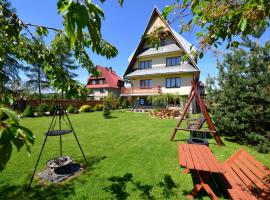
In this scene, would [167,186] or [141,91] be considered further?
[141,91]

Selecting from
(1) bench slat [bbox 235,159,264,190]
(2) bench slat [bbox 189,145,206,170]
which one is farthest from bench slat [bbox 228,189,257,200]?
(2) bench slat [bbox 189,145,206,170]

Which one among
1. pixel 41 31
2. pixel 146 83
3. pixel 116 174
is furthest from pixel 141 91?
pixel 41 31

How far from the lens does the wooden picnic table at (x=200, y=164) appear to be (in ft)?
12.5

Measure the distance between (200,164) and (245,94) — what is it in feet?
18.1

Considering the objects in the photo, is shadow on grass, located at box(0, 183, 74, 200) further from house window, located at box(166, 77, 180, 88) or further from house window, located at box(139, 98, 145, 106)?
house window, located at box(139, 98, 145, 106)

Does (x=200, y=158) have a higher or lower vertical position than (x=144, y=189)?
higher

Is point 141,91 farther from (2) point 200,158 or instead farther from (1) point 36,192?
(1) point 36,192

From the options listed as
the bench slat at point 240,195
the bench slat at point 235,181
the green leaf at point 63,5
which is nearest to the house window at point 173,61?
the bench slat at point 235,181

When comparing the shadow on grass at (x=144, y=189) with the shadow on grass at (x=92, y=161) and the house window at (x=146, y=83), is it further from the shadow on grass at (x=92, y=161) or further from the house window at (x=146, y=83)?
the house window at (x=146, y=83)

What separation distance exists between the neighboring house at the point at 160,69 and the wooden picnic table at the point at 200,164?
1877 centimetres

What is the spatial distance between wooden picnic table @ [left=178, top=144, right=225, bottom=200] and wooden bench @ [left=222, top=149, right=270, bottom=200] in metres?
0.38

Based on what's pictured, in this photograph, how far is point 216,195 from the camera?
436cm

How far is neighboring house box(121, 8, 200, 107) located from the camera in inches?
923

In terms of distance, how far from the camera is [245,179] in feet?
13.8
